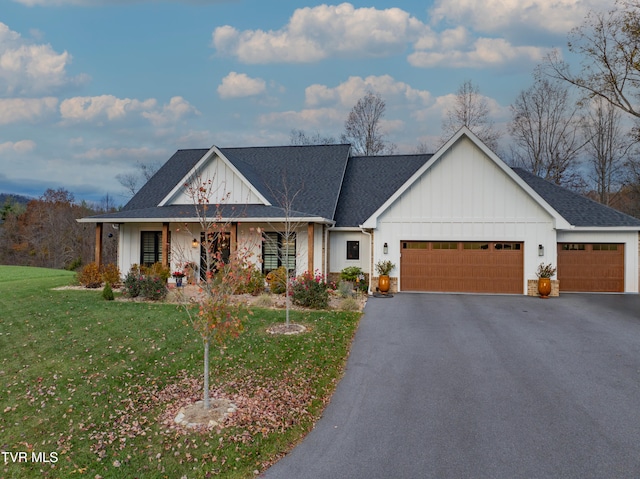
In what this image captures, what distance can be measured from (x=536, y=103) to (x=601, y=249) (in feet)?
61.6

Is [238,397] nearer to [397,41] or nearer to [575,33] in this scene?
[575,33]

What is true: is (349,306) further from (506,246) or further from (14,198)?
(14,198)

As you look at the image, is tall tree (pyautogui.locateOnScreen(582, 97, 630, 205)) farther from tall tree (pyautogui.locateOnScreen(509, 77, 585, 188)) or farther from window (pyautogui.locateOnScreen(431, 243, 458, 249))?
window (pyautogui.locateOnScreen(431, 243, 458, 249))

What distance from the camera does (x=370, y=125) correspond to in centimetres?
3544

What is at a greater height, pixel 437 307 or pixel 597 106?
pixel 597 106

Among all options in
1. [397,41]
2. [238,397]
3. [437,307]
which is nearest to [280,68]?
[397,41]

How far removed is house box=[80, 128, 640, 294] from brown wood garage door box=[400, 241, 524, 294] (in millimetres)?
39

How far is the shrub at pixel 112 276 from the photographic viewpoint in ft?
52.7

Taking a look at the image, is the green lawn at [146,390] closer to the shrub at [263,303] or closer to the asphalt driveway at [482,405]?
the asphalt driveway at [482,405]

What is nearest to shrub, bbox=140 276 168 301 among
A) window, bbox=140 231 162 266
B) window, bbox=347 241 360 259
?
window, bbox=140 231 162 266

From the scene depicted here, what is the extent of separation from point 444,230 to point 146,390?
40.8 feet

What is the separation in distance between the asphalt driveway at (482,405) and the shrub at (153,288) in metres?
7.45

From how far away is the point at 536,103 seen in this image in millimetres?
30359

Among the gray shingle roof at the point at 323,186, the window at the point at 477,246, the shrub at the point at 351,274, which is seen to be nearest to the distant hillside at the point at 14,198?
the gray shingle roof at the point at 323,186
